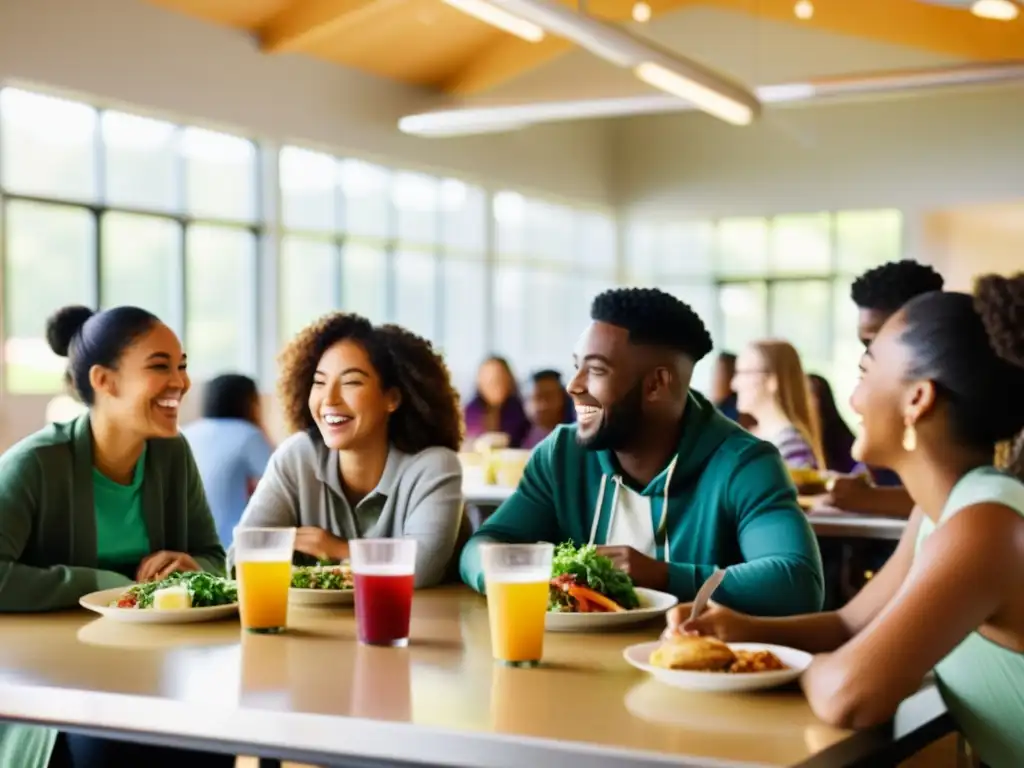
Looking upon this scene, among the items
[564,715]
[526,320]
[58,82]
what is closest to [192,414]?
[58,82]

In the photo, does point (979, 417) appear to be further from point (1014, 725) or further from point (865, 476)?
point (865, 476)

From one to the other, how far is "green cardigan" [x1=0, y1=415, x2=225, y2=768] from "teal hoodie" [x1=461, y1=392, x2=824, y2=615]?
2.06 feet

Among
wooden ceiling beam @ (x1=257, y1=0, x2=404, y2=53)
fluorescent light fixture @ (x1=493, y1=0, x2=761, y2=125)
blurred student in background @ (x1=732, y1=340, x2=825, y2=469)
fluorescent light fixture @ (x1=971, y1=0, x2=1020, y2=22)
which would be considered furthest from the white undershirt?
wooden ceiling beam @ (x1=257, y1=0, x2=404, y2=53)

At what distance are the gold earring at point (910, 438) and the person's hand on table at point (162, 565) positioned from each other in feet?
4.54

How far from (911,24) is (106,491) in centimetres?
1109

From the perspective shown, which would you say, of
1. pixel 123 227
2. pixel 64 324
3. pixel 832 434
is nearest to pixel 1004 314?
pixel 64 324

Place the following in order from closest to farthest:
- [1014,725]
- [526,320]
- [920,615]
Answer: [920,615] < [1014,725] < [526,320]

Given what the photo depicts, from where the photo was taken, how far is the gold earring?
1.83 m

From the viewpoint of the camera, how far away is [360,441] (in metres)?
2.91

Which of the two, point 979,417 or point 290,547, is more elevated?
point 979,417

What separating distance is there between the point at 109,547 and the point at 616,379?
1.02 metres

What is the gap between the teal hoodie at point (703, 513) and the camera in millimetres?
2369

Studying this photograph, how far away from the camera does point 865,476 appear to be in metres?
4.35

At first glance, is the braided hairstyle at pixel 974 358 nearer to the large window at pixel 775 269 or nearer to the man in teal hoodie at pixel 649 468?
the man in teal hoodie at pixel 649 468
